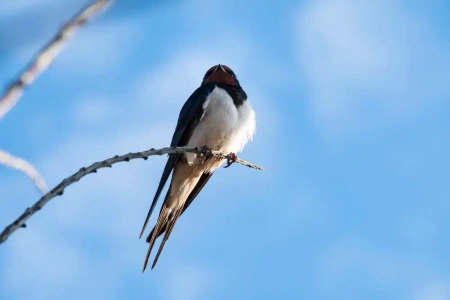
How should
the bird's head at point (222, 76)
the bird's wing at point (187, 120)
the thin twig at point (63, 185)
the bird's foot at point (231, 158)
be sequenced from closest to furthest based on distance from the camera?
the thin twig at point (63, 185) < the bird's foot at point (231, 158) < the bird's wing at point (187, 120) < the bird's head at point (222, 76)

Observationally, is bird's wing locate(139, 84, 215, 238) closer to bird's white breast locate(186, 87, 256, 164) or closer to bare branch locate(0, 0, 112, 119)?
bird's white breast locate(186, 87, 256, 164)

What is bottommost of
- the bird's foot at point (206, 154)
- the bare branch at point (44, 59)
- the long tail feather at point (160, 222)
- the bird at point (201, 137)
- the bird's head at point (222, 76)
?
the bare branch at point (44, 59)

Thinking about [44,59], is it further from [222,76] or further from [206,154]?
[222,76]

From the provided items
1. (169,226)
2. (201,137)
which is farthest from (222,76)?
(169,226)

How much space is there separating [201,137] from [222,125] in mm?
254

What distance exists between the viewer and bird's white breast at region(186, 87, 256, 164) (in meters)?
5.80

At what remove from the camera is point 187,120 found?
240 inches

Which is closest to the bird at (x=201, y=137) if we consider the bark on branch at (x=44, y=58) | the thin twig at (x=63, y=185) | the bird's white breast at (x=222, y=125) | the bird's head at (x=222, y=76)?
the bird's white breast at (x=222, y=125)

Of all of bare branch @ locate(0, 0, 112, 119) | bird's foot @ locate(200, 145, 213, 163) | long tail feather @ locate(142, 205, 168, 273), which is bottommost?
bare branch @ locate(0, 0, 112, 119)

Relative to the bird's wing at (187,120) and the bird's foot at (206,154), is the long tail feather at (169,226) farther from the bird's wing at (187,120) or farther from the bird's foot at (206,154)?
the bird's foot at (206,154)

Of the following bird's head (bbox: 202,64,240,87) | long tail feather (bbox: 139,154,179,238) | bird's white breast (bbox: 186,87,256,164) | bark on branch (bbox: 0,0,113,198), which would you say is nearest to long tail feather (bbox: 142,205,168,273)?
long tail feather (bbox: 139,154,179,238)

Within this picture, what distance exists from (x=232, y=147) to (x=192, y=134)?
39cm

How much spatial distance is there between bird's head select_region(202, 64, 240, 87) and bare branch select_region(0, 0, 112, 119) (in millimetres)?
5529

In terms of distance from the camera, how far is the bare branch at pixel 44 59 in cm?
95
